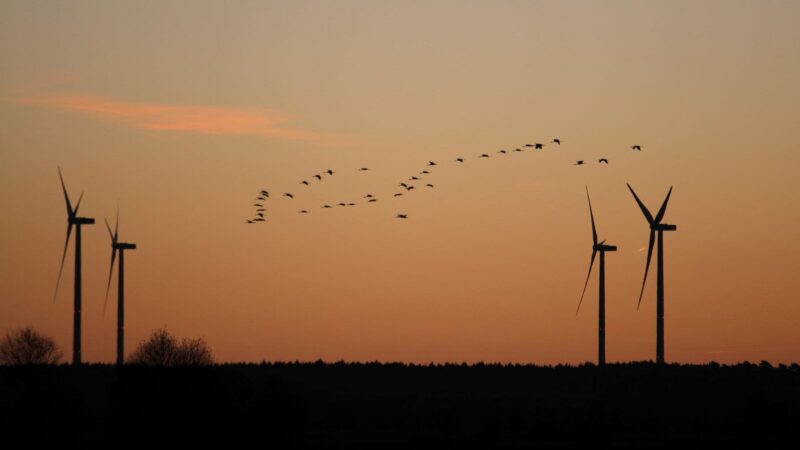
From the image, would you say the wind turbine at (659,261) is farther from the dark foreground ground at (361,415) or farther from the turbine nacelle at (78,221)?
the turbine nacelle at (78,221)

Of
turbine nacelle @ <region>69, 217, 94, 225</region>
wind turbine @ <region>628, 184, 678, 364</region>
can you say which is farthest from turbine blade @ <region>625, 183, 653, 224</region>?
turbine nacelle @ <region>69, 217, 94, 225</region>

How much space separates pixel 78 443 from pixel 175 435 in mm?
5689

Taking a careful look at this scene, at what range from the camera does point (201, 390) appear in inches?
4154

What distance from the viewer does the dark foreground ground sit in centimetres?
9744

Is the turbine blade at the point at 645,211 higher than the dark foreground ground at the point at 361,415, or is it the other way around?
the turbine blade at the point at 645,211

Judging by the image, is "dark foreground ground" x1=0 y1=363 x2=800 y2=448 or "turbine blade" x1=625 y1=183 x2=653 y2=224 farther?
"turbine blade" x1=625 y1=183 x2=653 y2=224

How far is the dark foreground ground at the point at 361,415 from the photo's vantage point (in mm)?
97438

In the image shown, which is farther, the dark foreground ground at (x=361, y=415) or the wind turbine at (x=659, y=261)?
the wind turbine at (x=659, y=261)

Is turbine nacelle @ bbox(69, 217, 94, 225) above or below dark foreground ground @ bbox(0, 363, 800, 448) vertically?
above

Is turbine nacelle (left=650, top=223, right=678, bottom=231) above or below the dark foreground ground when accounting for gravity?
above

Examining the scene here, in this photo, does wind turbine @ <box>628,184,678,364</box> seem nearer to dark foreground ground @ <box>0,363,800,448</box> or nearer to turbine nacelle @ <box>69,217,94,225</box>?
dark foreground ground @ <box>0,363,800,448</box>

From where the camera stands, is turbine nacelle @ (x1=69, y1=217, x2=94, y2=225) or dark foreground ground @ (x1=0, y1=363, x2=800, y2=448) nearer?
dark foreground ground @ (x1=0, y1=363, x2=800, y2=448)

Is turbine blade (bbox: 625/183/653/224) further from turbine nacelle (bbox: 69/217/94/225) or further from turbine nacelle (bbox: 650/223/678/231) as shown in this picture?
turbine nacelle (bbox: 69/217/94/225)

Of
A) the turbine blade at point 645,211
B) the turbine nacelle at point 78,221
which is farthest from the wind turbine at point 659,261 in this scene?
the turbine nacelle at point 78,221
